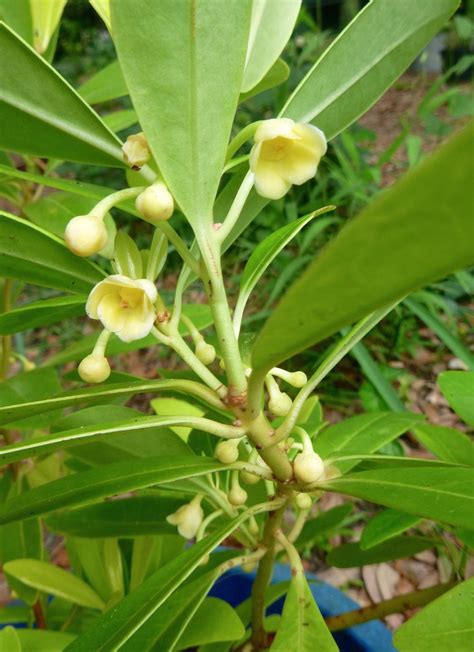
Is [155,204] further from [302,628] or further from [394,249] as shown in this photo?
[302,628]

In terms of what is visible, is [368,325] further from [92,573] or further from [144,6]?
[92,573]

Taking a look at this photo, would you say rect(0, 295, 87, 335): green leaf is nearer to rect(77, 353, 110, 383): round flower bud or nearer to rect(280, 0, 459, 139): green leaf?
rect(77, 353, 110, 383): round flower bud

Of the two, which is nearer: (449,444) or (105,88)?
(449,444)

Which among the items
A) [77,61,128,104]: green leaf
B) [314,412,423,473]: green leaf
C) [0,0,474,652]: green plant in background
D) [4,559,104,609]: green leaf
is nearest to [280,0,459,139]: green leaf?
[0,0,474,652]: green plant in background

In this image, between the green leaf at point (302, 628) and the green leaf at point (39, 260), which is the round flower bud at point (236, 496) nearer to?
the green leaf at point (302, 628)

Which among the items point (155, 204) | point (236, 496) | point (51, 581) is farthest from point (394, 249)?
point (51, 581)

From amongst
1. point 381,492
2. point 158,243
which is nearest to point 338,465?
point 381,492

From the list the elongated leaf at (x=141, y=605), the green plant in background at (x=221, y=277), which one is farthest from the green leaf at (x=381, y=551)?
the elongated leaf at (x=141, y=605)
